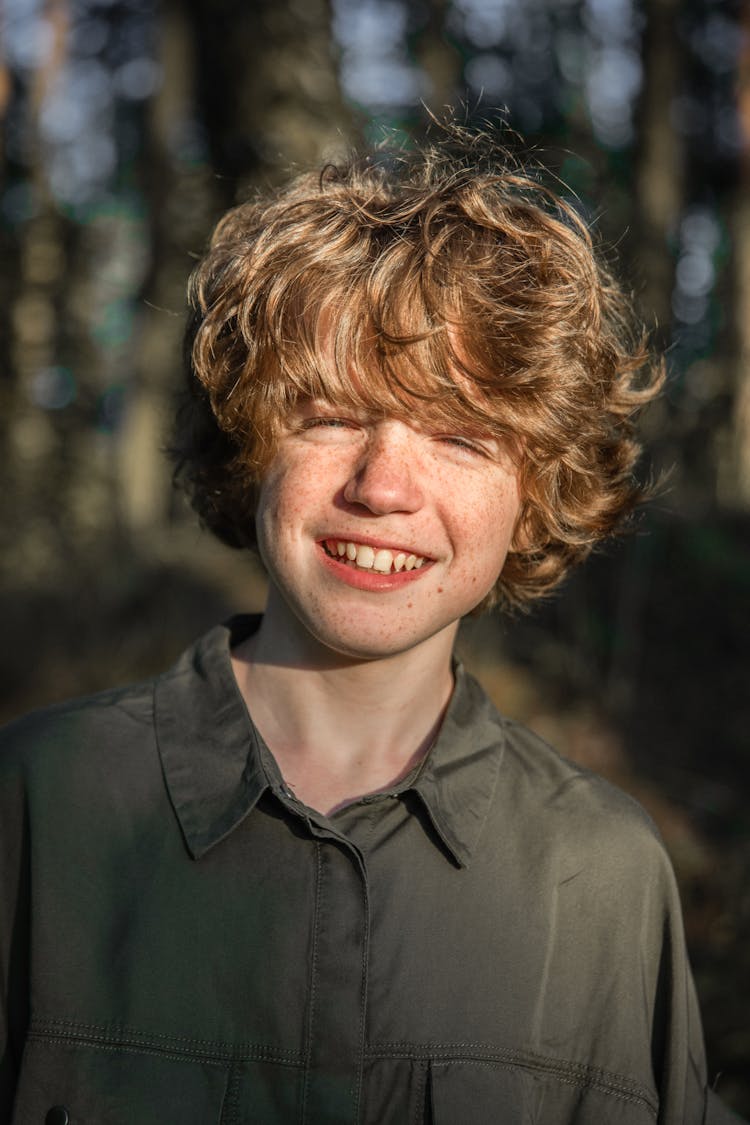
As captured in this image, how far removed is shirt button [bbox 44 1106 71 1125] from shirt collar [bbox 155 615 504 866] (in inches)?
16.2

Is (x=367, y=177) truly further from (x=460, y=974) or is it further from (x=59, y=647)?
(x=59, y=647)

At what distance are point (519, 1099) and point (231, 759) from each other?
2.36 ft

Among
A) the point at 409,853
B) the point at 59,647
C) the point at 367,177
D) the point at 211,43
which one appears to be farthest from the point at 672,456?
the point at 409,853

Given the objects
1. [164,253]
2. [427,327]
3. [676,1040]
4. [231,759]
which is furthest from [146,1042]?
[164,253]

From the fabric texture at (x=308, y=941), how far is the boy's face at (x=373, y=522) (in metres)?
0.26

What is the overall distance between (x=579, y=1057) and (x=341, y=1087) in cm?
43

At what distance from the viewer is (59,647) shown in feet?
20.9

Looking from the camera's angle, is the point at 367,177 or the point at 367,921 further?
the point at 367,177

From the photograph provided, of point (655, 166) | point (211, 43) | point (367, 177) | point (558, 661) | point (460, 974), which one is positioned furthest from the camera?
point (655, 166)

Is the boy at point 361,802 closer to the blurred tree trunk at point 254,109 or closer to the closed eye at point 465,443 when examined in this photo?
the closed eye at point 465,443

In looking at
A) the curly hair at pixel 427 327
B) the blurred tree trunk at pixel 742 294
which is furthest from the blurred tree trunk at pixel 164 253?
the blurred tree trunk at pixel 742 294

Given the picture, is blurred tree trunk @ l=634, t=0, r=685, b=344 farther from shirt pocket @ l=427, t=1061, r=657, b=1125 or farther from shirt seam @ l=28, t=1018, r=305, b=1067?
shirt seam @ l=28, t=1018, r=305, b=1067

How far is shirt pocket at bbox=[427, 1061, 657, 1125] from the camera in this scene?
65.6 inches

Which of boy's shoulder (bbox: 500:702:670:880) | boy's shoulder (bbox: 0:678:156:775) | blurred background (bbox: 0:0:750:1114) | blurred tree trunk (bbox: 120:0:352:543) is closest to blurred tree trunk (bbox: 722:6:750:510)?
blurred background (bbox: 0:0:750:1114)
